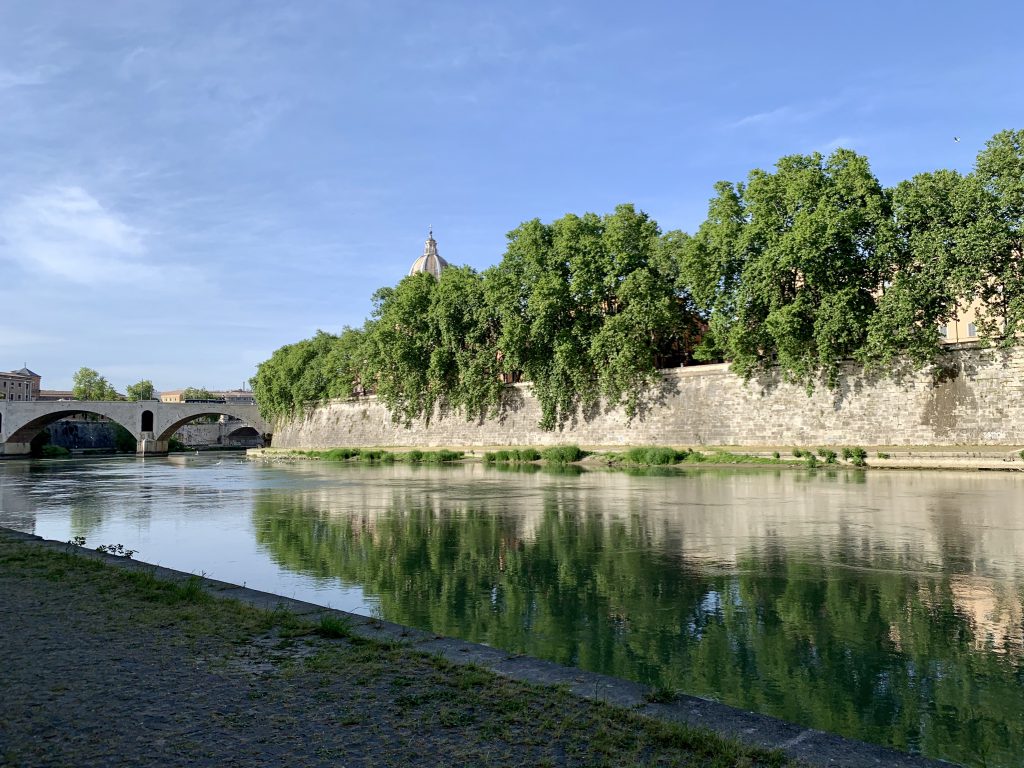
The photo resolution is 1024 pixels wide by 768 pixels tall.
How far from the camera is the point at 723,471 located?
33.6 metres

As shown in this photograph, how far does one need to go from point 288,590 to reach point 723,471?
2658 cm

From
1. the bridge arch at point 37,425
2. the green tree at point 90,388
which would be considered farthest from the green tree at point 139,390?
the bridge arch at point 37,425

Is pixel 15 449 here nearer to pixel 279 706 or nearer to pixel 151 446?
pixel 151 446

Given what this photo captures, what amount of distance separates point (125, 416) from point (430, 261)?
178 ft

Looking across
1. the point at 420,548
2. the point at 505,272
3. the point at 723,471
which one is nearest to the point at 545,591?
the point at 420,548

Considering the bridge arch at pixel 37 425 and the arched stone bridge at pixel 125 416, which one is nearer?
the arched stone bridge at pixel 125 416

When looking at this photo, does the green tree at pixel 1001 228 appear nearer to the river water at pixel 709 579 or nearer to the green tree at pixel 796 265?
the green tree at pixel 796 265

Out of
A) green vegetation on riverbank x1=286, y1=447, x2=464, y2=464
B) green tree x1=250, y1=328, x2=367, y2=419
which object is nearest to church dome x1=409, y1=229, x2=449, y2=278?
green tree x1=250, y1=328, x2=367, y2=419

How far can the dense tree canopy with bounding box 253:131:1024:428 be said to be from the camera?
3475 centimetres

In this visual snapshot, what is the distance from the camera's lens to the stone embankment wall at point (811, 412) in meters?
34.6

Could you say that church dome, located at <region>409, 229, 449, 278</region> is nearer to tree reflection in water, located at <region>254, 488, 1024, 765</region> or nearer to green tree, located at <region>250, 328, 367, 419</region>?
green tree, located at <region>250, 328, 367, 419</region>

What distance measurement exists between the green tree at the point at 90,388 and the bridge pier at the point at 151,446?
6319 cm

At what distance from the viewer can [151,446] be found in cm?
10294

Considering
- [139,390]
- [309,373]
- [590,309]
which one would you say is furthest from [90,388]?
[590,309]
